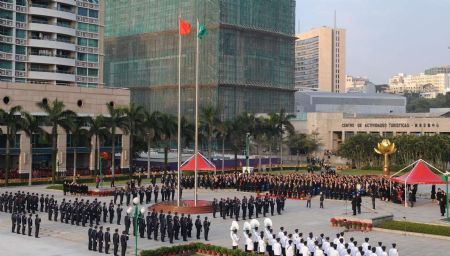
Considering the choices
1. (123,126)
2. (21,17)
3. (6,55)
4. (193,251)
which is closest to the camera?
(193,251)

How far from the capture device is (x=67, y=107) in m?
62.5

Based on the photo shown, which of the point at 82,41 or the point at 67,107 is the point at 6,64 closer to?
the point at 82,41

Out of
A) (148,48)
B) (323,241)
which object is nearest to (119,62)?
(148,48)

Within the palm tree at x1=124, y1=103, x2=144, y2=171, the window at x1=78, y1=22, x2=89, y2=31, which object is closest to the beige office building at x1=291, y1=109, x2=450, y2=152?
the palm tree at x1=124, y1=103, x2=144, y2=171

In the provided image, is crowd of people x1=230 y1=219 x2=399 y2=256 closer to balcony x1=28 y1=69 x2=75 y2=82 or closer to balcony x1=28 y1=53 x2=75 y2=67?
balcony x1=28 y1=69 x2=75 y2=82

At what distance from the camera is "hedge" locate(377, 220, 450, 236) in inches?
1109

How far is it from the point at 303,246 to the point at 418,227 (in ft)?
33.9

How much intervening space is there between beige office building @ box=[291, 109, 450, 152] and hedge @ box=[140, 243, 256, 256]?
201 feet

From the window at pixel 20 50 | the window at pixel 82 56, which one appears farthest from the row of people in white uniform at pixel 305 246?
the window at pixel 82 56

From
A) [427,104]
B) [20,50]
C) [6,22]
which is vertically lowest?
[20,50]

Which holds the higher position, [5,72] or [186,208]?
[5,72]

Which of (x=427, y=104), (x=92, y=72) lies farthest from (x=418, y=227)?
(x=427, y=104)

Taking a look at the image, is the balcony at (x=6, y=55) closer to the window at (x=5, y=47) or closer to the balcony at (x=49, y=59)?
the window at (x=5, y=47)

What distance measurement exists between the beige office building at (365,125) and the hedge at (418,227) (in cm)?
5247
